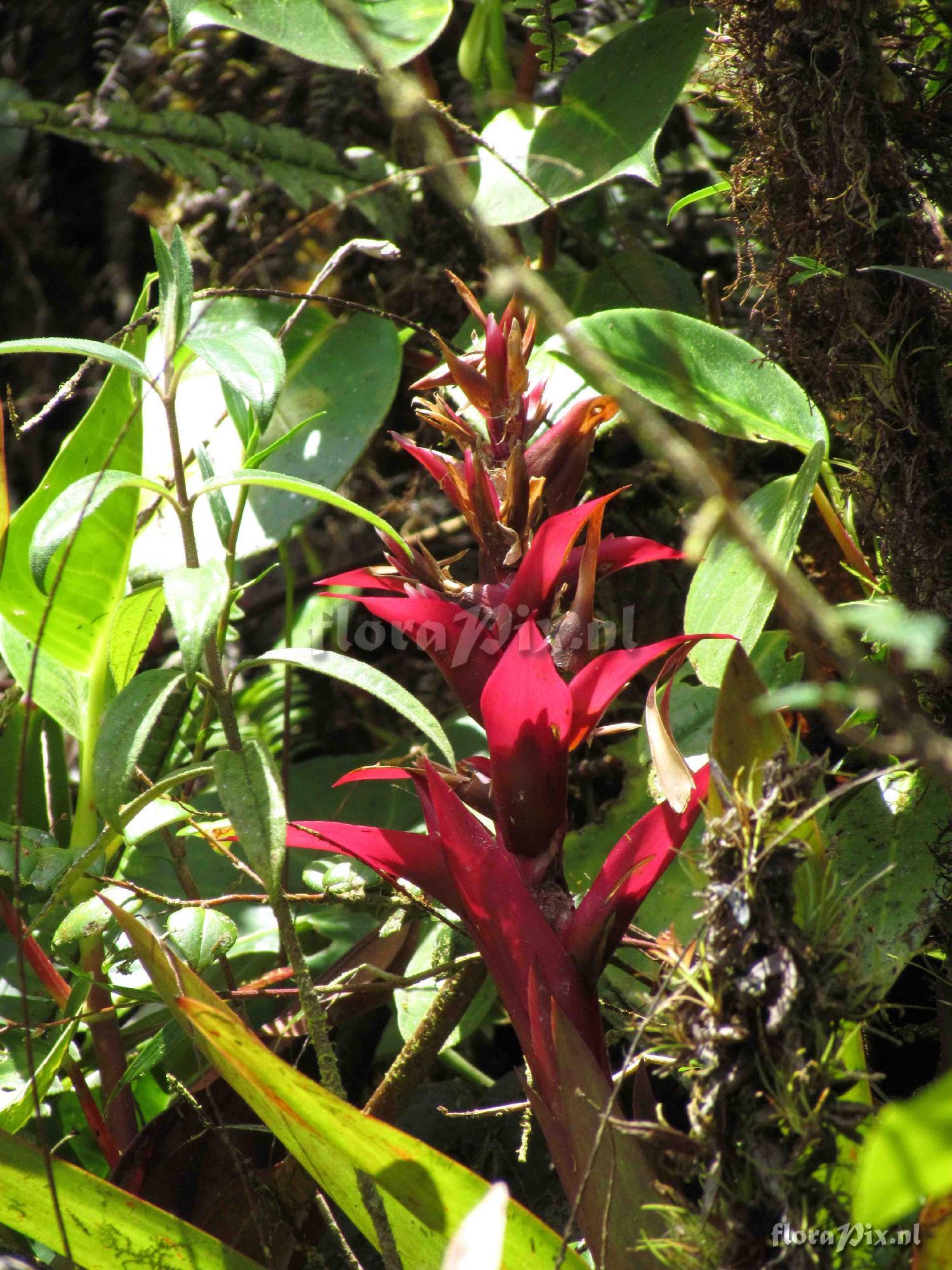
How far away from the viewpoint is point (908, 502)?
0.61 m

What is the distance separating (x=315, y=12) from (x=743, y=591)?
1.94 ft

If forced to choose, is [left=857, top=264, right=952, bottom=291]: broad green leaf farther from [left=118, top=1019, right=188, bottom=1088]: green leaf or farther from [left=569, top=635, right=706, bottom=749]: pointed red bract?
[left=118, top=1019, right=188, bottom=1088]: green leaf

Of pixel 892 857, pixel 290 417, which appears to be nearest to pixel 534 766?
pixel 892 857

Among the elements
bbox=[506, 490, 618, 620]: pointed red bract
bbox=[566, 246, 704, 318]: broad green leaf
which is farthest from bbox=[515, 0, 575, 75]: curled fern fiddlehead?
bbox=[506, 490, 618, 620]: pointed red bract

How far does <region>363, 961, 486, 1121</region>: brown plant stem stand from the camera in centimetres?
65

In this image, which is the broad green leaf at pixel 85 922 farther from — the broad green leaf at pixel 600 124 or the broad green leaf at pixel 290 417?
the broad green leaf at pixel 600 124

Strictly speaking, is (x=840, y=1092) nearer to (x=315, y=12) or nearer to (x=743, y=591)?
(x=743, y=591)

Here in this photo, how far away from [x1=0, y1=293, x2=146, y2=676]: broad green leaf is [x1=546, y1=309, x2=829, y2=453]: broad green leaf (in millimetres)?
318

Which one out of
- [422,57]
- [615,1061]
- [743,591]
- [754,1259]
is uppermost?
[422,57]

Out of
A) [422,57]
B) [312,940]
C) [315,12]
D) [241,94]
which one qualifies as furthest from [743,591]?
[241,94]

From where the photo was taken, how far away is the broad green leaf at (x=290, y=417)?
825 millimetres

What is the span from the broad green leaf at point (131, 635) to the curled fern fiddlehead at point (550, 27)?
56 cm

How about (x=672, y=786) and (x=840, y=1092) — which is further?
(x=672, y=786)

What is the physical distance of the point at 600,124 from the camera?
0.80 metres
